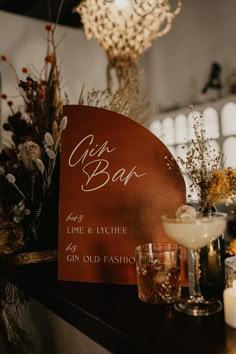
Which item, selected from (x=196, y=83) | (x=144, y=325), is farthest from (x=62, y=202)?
(x=196, y=83)

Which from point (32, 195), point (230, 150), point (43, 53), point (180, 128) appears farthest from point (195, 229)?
point (180, 128)

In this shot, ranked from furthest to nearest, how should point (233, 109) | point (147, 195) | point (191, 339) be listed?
point (233, 109) < point (147, 195) < point (191, 339)

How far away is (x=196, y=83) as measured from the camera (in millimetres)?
4684

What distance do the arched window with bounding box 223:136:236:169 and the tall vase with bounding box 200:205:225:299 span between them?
11.0ft

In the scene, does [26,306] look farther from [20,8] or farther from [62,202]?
[20,8]

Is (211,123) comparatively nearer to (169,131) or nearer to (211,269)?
(169,131)

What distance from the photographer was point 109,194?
980 mm

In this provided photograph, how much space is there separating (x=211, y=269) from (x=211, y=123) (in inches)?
146

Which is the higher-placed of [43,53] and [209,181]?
[43,53]

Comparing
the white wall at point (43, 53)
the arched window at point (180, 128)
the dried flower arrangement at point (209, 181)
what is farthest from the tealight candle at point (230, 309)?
the arched window at point (180, 128)

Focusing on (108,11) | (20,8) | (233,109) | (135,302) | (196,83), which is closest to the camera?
(135,302)

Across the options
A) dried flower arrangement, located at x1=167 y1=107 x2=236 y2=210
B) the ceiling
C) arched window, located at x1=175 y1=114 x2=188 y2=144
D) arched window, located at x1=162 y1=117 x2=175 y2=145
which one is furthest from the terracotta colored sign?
arched window, located at x1=162 y1=117 x2=175 y2=145

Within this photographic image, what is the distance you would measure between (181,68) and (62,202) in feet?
14.0

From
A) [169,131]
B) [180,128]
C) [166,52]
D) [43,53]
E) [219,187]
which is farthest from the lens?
[166,52]
